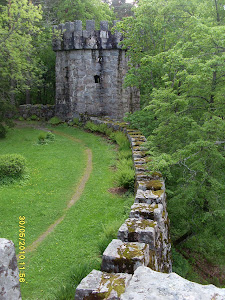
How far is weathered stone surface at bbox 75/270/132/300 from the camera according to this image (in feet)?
11.1

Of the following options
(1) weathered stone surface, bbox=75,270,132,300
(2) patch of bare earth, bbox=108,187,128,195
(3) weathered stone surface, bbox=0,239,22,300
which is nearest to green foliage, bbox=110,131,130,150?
(2) patch of bare earth, bbox=108,187,128,195

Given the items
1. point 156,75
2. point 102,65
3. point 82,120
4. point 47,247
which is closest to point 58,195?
point 47,247

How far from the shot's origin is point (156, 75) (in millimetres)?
15773

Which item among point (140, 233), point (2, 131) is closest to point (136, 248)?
point (140, 233)

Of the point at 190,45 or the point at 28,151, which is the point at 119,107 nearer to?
the point at 28,151

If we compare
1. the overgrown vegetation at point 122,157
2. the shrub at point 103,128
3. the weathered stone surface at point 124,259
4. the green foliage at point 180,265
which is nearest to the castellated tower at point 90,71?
the overgrown vegetation at point 122,157

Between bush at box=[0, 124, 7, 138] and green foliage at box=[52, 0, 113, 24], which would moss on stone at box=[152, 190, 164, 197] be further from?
green foliage at box=[52, 0, 113, 24]

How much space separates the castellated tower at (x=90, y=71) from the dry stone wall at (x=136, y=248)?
1410 cm

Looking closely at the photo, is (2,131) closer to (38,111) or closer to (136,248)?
(38,111)

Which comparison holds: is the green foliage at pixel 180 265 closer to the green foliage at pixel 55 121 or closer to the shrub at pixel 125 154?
the shrub at pixel 125 154

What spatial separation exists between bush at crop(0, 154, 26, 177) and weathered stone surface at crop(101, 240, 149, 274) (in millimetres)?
6384

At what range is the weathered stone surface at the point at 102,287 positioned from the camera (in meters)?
3.38

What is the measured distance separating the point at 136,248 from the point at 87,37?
18289 mm

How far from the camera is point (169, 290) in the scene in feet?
7.80
